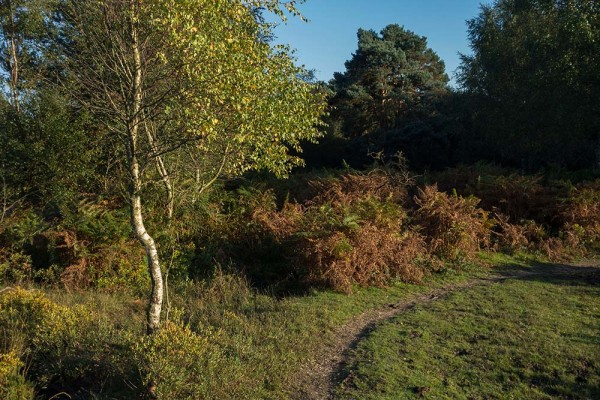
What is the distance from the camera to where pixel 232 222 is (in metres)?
11.5

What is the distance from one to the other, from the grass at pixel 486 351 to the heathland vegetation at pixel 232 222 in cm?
4

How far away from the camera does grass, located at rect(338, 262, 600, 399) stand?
553cm

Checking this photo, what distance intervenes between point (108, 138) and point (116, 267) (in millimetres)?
2717

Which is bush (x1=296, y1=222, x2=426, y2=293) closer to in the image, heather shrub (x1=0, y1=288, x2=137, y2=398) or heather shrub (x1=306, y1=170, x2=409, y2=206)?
heather shrub (x1=306, y1=170, x2=409, y2=206)

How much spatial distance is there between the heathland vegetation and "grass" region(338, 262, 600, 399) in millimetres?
37

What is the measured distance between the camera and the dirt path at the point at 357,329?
5746 millimetres

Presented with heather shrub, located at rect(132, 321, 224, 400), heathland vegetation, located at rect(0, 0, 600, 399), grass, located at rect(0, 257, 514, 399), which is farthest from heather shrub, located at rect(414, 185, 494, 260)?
heather shrub, located at rect(132, 321, 224, 400)

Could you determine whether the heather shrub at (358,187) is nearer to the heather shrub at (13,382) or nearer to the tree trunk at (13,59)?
the heather shrub at (13,382)

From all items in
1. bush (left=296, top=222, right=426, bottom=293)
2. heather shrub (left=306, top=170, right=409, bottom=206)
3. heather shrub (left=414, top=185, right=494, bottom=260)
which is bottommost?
bush (left=296, top=222, right=426, bottom=293)

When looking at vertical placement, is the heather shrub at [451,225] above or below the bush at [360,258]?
above

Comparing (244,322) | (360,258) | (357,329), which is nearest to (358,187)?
(360,258)

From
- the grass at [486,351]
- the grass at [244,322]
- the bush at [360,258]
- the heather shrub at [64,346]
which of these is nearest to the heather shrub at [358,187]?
the bush at [360,258]

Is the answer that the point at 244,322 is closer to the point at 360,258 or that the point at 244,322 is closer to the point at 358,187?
the point at 360,258

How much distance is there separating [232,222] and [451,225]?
4.67 metres
